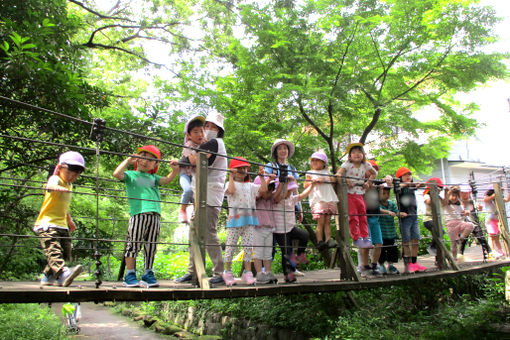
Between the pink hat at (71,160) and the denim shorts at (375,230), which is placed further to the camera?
the denim shorts at (375,230)

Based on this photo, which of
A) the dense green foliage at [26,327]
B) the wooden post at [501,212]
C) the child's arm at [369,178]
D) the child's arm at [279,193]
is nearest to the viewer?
the child's arm at [279,193]

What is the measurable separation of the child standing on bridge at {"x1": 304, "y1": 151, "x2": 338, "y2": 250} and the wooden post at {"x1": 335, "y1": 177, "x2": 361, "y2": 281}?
76mm

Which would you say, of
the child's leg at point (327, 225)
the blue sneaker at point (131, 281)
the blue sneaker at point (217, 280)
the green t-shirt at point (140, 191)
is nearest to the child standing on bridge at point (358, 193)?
the child's leg at point (327, 225)

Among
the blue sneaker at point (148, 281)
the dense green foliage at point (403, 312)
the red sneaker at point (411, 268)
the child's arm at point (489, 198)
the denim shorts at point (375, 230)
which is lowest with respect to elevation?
the dense green foliage at point (403, 312)

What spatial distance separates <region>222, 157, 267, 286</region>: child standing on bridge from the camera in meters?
4.07

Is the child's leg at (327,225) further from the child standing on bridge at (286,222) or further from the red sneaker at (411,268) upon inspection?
the red sneaker at (411,268)

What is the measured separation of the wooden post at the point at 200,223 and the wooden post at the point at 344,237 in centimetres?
183

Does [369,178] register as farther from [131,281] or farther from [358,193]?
[131,281]

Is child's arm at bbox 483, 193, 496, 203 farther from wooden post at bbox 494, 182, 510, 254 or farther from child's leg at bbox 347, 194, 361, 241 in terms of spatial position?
child's leg at bbox 347, 194, 361, 241

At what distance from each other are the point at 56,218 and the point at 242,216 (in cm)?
173

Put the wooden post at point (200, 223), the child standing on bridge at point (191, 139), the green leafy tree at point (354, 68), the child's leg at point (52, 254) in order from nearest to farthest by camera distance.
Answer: the child's leg at point (52, 254), the wooden post at point (200, 223), the child standing on bridge at point (191, 139), the green leafy tree at point (354, 68)

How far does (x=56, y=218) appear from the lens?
3564 mm

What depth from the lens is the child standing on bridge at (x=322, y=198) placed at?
4.60m

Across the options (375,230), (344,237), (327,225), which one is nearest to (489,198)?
(375,230)
